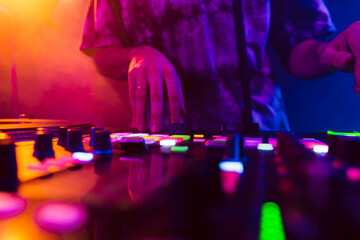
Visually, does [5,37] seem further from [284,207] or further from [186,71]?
[284,207]

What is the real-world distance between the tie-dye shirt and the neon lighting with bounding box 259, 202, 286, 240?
1215mm

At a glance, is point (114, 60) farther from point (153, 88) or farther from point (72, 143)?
point (72, 143)

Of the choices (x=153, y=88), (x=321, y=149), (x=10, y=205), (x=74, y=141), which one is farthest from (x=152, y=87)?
(x=10, y=205)

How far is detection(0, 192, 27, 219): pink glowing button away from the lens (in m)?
0.19

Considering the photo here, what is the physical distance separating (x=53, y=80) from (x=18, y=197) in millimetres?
2409

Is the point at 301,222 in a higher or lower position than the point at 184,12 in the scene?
lower

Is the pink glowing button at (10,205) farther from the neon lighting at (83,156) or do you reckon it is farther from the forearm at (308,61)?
the forearm at (308,61)

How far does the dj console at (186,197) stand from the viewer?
157mm

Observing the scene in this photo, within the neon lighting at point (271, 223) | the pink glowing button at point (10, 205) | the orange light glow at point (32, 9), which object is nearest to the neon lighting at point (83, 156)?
the pink glowing button at point (10, 205)

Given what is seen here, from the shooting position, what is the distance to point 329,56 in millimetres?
994

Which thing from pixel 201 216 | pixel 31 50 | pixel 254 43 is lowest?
pixel 201 216

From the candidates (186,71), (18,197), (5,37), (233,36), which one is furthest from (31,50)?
(18,197)

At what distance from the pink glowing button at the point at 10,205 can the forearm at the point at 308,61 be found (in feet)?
4.57

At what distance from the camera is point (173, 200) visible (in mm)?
209
